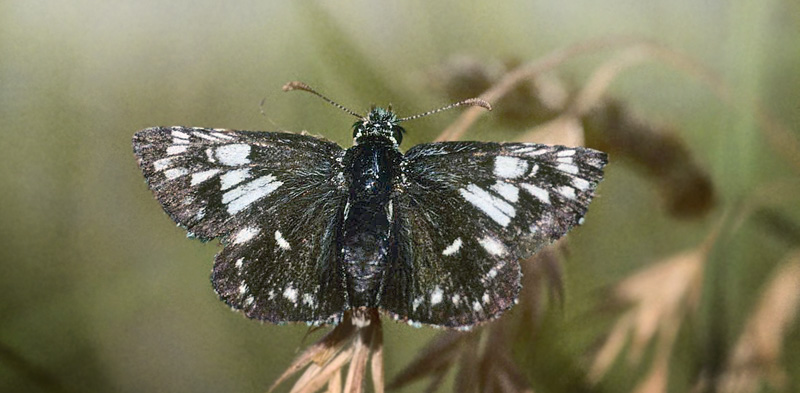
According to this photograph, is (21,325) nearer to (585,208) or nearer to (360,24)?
(360,24)

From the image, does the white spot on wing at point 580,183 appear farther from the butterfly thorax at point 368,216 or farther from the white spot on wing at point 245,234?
the white spot on wing at point 245,234

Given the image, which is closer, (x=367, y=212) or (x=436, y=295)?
(x=436, y=295)

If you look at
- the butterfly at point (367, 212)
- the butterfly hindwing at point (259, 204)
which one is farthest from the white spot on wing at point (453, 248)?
the butterfly hindwing at point (259, 204)

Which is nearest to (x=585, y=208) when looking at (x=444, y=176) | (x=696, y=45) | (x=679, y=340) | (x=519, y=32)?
(x=444, y=176)

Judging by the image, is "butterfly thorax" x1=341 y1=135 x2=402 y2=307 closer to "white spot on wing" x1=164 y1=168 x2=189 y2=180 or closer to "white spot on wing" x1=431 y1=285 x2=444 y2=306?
"white spot on wing" x1=431 y1=285 x2=444 y2=306

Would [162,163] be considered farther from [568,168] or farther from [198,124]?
[198,124]

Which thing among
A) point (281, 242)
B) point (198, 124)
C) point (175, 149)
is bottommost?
point (281, 242)

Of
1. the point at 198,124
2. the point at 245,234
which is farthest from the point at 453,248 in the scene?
the point at 198,124
